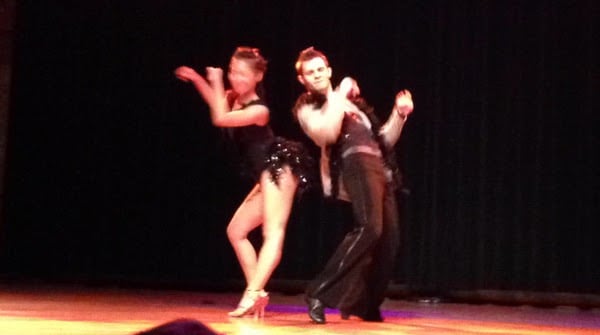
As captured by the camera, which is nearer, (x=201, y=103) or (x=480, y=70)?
(x=480, y=70)

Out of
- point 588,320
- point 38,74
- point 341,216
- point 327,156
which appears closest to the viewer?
point 327,156

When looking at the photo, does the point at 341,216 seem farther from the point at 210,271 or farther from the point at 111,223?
the point at 111,223

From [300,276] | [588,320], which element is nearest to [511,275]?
[588,320]

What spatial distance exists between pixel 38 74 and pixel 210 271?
1.69 metres

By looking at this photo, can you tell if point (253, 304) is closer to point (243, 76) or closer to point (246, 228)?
point (246, 228)

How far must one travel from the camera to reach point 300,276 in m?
6.39

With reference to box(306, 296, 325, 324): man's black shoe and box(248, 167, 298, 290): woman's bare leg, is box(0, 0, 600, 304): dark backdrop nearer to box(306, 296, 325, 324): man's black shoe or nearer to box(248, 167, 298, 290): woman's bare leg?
box(248, 167, 298, 290): woman's bare leg

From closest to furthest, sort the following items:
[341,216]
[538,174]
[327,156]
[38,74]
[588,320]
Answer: [327,156] → [588,320] → [538,174] → [341,216] → [38,74]

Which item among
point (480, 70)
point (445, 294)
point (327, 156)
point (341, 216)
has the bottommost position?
point (445, 294)

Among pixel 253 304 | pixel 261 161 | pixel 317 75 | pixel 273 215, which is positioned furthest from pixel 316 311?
pixel 317 75

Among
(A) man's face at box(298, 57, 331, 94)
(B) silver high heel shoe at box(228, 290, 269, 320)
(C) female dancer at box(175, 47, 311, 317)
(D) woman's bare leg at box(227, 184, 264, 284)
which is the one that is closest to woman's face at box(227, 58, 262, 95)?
(C) female dancer at box(175, 47, 311, 317)

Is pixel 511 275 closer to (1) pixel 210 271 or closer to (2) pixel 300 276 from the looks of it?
(2) pixel 300 276

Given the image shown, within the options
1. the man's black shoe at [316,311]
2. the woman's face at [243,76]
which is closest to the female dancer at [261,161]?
the woman's face at [243,76]

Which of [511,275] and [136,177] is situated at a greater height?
[136,177]
